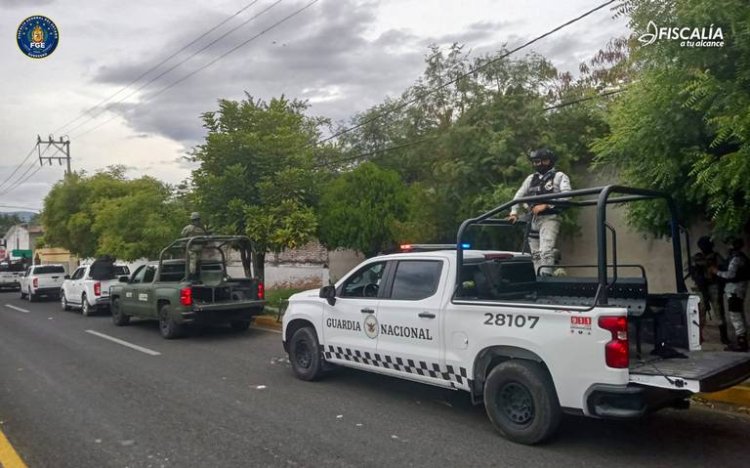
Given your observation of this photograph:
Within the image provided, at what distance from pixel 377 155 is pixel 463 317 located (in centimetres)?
1446

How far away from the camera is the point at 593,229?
12.4 m

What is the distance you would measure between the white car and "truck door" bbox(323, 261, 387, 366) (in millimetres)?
11337

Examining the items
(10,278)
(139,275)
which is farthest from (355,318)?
(10,278)

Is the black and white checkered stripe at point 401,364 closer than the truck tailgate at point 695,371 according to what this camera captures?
No

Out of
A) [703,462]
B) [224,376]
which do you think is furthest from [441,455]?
[224,376]

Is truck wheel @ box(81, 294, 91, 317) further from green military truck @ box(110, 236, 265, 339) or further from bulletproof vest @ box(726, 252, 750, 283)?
bulletproof vest @ box(726, 252, 750, 283)

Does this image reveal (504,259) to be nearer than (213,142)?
Yes

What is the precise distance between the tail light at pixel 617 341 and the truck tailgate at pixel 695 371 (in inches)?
8.3

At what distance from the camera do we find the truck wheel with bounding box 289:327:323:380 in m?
7.44

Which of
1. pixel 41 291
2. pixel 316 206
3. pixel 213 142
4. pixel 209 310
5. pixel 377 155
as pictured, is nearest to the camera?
pixel 209 310

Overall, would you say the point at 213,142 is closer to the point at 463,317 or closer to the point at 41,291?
the point at 463,317

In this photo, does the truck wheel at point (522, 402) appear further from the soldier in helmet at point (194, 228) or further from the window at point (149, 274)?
the window at point (149, 274)

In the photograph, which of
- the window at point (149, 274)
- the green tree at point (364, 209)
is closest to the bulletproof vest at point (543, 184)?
the green tree at point (364, 209)

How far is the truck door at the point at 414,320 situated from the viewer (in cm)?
590
